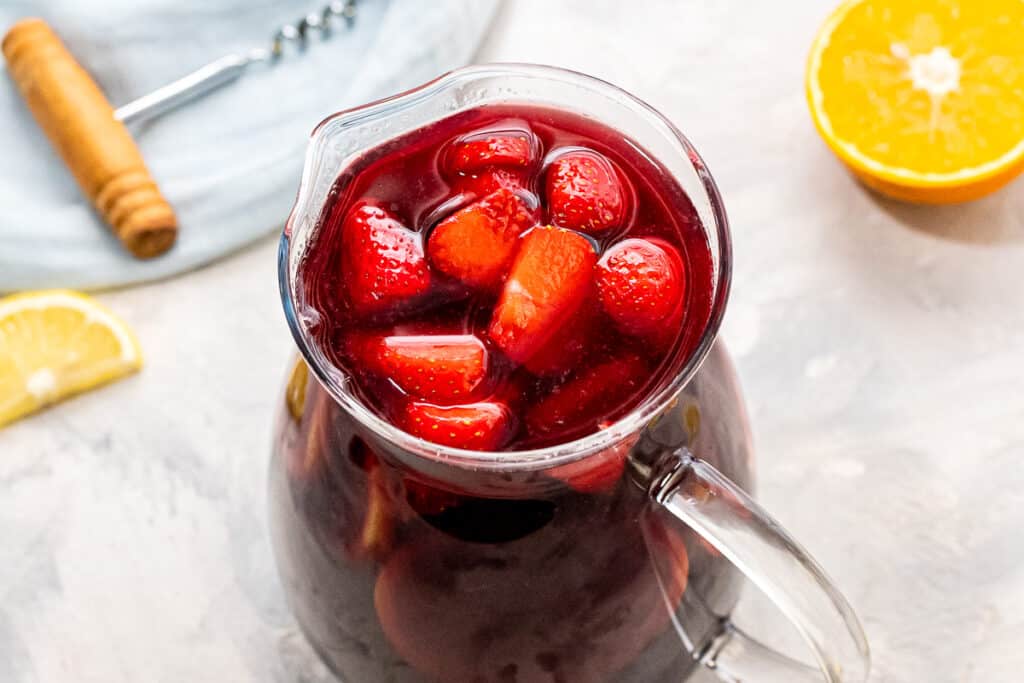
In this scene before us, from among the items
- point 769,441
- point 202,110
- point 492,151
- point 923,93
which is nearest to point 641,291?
point 492,151

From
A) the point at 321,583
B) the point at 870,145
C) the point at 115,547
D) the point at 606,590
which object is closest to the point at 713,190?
the point at 606,590

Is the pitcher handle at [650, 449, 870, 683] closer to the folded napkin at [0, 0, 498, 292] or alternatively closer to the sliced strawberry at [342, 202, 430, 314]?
the sliced strawberry at [342, 202, 430, 314]

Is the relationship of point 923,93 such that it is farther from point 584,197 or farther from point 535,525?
point 535,525

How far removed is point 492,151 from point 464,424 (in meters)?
0.23

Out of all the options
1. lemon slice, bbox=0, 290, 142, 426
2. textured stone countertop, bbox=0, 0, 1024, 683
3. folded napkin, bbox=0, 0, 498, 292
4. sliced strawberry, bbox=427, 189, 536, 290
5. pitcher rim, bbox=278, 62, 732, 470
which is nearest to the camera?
pitcher rim, bbox=278, 62, 732, 470

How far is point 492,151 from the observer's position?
0.95 metres

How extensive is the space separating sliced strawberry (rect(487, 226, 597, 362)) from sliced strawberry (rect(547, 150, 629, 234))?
0.09 ft

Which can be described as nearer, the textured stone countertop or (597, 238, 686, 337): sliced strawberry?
(597, 238, 686, 337): sliced strawberry

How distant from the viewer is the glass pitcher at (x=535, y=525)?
0.84 meters

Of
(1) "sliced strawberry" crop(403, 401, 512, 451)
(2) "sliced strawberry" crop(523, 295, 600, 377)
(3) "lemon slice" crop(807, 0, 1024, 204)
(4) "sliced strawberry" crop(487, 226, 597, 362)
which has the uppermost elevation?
(4) "sliced strawberry" crop(487, 226, 597, 362)

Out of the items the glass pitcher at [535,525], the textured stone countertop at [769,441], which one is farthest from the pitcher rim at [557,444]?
the textured stone countertop at [769,441]

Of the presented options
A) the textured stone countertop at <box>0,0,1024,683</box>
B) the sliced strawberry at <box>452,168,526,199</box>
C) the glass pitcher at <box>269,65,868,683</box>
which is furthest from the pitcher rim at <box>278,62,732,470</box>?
the textured stone countertop at <box>0,0,1024,683</box>

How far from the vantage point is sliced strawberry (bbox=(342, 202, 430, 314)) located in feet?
2.92

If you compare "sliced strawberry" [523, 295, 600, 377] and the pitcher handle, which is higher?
"sliced strawberry" [523, 295, 600, 377]
